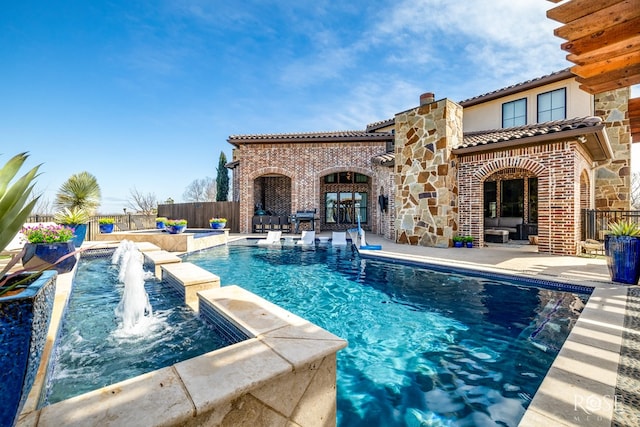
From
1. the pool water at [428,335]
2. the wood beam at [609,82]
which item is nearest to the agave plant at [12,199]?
the pool water at [428,335]

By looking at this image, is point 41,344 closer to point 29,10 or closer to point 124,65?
point 29,10

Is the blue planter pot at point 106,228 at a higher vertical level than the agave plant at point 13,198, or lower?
lower

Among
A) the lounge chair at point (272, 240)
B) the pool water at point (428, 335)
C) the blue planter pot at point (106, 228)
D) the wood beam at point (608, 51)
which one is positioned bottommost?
the pool water at point (428, 335)

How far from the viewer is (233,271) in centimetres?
668

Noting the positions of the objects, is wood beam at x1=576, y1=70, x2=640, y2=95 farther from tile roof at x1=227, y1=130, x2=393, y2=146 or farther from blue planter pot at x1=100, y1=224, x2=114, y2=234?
blue planter pot at x1=100, y1=224, x2=114, y2=234

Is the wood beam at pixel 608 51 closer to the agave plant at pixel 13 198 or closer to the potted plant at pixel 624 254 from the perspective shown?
the potted plant at pixel 624 254

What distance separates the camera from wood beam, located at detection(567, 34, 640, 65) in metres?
2.67

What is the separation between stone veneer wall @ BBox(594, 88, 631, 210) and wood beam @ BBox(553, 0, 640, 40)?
11211 mm

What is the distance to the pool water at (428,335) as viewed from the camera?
2234 mm

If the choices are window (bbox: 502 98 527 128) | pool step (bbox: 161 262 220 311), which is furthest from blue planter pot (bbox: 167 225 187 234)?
window (bbox: 502 98 527 128)

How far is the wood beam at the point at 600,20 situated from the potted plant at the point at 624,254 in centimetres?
377

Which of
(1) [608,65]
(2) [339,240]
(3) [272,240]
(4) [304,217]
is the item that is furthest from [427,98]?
(3) [272,240]

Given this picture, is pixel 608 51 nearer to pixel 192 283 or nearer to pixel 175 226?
pixel 192 283

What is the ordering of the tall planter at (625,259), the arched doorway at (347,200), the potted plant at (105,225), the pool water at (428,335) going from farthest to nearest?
the arched doorway at (347,200) → the potted plant at (105,225) → the tall planter at (625,259) → the pool water at (428,335)
